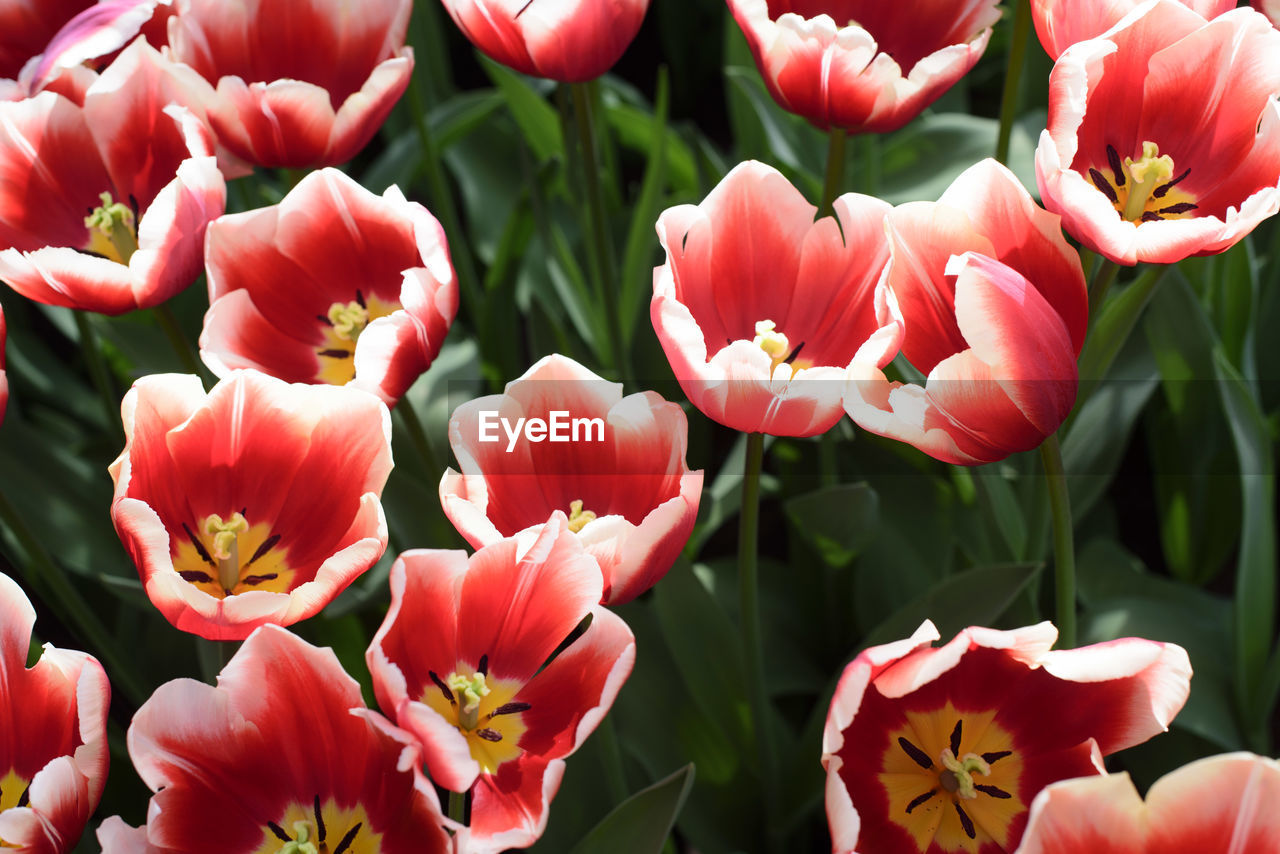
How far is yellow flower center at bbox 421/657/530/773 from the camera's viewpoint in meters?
0.70

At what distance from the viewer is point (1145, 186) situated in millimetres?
840

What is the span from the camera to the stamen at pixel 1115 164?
2.84 feet

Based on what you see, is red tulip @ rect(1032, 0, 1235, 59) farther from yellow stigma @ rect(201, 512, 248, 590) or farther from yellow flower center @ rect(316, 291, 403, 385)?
yellow stigma @ rect(201, 512, 248, 590)

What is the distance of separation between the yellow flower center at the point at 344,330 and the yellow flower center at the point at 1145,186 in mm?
566

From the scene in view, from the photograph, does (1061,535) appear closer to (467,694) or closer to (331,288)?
(467,694)

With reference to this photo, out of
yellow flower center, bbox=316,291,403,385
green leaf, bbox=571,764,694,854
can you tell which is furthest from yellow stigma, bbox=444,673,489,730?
yellow flower center, bbox=316,291,403,385

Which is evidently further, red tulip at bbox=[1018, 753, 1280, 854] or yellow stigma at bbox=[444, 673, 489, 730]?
yellow stigma at bbox=[444, 673, 489, 730]

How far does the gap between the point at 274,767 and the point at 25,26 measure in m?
0.77

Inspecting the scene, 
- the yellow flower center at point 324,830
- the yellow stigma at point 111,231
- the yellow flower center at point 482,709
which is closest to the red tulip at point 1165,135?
the yellow flower center at point 482,709

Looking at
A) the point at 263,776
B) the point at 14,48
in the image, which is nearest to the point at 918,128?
the point at 14,48

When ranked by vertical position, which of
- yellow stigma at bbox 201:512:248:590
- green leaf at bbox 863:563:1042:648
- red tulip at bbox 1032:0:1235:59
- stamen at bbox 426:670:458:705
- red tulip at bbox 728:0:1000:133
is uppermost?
red tulip at bbox 1032:0:1235:59

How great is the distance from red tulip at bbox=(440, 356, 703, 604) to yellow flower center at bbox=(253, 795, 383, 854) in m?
0.19

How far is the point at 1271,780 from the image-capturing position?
0.57 m

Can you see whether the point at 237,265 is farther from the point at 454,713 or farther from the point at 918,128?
the point at 918,128
